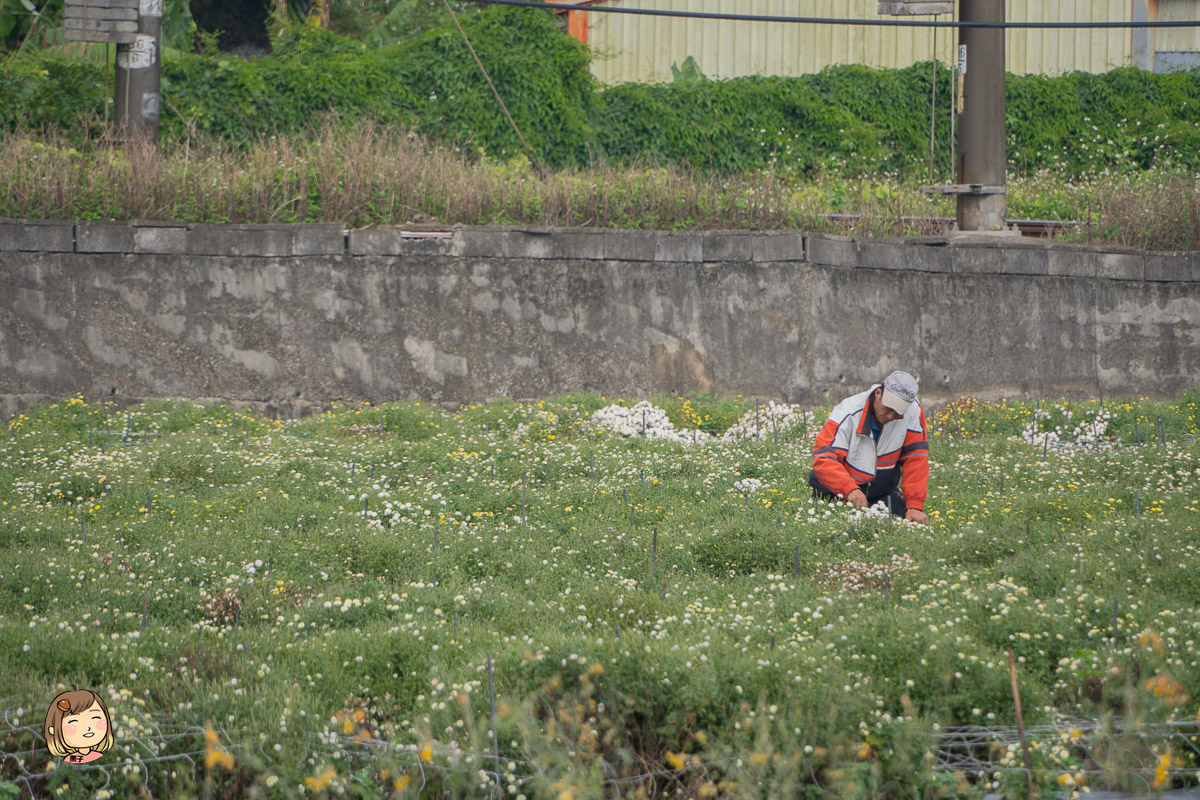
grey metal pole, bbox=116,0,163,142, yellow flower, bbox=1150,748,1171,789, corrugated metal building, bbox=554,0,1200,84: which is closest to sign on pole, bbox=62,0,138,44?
grey metal pole, bbox=116,0,163,142

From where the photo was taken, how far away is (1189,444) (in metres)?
9.55

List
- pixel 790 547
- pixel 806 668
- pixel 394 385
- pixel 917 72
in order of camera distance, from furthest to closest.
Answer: pixel 917 72 < pixel 394 385 < pixel 790 547 < pixel 806 668

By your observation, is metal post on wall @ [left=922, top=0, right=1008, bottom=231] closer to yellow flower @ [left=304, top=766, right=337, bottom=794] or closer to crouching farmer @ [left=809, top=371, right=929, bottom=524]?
crouching farmer @ [left=809, top=371, right=929, bottom=524]

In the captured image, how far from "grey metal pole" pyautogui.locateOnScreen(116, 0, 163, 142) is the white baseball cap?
33.7 feet

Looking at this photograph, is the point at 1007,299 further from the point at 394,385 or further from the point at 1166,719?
the point at 1166,719

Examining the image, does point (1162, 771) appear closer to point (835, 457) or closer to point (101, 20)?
point (835, 457)

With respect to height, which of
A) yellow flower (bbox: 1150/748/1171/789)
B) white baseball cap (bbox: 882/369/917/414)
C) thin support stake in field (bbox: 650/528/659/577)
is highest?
white baseball cap (bbox: 882/369/917/414)

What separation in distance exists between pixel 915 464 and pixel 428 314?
6.06 metres

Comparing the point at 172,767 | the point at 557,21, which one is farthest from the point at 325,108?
the point at 172,767

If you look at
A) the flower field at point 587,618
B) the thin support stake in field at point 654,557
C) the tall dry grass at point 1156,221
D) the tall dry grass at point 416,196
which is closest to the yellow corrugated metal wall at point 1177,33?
the tall dry grass at point 416,196

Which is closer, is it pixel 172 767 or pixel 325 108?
pixel 172 767

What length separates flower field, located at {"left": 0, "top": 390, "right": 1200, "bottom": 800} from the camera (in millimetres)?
4340

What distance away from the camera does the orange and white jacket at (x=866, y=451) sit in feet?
24.5

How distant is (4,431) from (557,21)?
13024 mm
